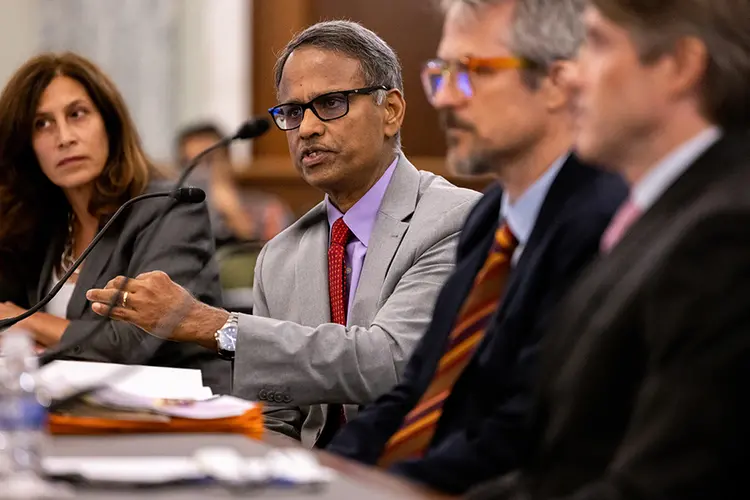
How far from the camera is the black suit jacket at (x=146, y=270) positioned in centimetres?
Answer: 292

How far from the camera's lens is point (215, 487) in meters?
1.33

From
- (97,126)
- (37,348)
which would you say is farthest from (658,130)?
(97,126)

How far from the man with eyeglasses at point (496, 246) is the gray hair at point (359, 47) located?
2.44 ft

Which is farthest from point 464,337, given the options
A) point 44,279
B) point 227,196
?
point 227,196

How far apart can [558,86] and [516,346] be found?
0.42 m

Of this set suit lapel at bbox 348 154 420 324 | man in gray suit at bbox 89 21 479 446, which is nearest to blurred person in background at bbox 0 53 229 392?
man in gray suit at bbox 89 21 479 446

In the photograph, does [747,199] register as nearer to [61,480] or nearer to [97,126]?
[61,480]

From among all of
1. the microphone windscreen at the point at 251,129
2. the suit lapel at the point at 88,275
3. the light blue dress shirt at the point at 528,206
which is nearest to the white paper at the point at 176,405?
the light blue dress shirt at the point at 528,206

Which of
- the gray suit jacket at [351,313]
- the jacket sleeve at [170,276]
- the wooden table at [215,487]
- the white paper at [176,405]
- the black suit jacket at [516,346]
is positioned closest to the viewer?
the wooden table at [215,487]

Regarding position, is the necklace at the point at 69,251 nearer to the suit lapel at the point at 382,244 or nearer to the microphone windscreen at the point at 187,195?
the microphone windscreen at the point at 187,195

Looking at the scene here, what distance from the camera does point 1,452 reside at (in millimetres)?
1456

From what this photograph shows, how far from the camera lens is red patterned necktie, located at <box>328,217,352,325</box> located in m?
2.65

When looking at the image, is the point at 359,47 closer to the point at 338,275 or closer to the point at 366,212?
the point at 366,212

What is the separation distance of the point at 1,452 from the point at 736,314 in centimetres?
88
